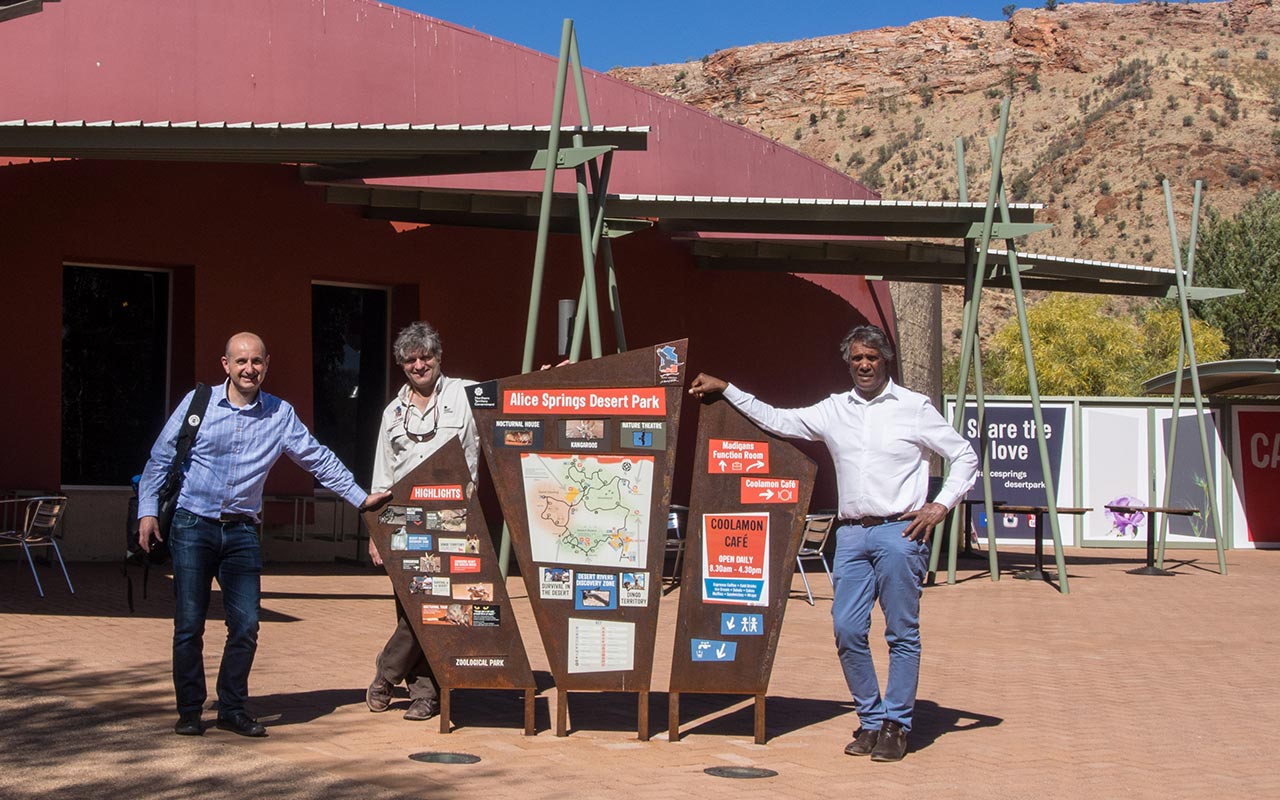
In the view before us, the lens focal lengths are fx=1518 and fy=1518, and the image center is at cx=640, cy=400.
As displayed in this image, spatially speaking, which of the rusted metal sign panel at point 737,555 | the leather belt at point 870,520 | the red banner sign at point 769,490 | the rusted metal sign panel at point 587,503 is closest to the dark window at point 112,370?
the rusted metal sign panel at point 587,503

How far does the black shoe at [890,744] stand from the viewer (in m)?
5.85

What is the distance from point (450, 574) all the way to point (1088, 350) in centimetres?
3739

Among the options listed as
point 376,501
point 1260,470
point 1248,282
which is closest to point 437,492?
point 376,501

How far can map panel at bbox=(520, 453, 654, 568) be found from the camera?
20.2ft

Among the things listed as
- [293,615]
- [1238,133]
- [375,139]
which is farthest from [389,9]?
[1238,133]

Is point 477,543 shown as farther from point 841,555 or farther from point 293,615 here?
point 293,615

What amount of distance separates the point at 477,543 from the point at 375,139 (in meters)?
4.81

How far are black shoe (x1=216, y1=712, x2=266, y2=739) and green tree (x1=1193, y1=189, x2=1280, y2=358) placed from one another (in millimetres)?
40201

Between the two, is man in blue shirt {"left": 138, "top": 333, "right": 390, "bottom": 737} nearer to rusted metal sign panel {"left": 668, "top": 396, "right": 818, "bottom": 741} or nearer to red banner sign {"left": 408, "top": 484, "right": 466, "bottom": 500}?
red banner sign {"left": 408, "top": 484, "right": 466, "bottom": 500}

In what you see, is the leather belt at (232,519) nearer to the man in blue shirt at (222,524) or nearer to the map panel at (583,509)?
the man in blue shirt at (222,524)

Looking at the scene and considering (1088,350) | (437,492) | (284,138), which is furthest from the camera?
(1088,350)

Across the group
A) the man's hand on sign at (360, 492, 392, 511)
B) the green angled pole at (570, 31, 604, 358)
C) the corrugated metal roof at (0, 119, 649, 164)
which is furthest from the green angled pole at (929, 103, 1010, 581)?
the man's hand on sign at (360, 492, 392, 511)

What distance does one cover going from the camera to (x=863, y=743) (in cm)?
599

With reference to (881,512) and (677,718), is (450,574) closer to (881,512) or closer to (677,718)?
(677,718)
